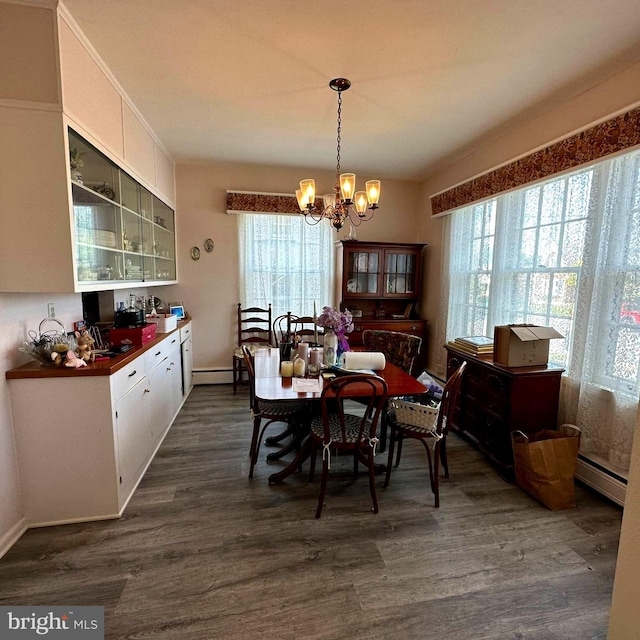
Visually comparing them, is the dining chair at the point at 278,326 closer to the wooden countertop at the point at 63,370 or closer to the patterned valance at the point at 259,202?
the patterned valance at the point at 259,202

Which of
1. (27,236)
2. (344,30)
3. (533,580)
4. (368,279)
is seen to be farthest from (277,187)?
(533,580)

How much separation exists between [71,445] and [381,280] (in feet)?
11.2

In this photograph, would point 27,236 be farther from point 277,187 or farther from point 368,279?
point 368,279

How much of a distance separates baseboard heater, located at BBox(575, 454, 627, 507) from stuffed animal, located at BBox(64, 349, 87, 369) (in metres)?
3.30

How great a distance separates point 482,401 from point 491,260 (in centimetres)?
136

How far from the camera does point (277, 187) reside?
164 inches

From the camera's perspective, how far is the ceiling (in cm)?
164

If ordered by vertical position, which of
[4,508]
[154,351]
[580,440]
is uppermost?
[154,351]

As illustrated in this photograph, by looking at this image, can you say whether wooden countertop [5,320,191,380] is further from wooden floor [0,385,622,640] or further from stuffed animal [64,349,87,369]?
wooden floor [0,385,622,640]

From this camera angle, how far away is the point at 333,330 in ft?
8.12

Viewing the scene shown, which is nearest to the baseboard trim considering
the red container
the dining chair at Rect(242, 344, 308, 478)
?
the red container

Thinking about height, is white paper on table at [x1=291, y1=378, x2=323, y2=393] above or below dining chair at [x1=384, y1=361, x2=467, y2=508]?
above

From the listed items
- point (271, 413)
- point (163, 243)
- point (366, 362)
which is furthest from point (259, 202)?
point (271, 413)

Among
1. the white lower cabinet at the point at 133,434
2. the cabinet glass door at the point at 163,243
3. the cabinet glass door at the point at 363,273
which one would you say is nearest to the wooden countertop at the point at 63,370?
the white lower cabinet at the point at 133,434
